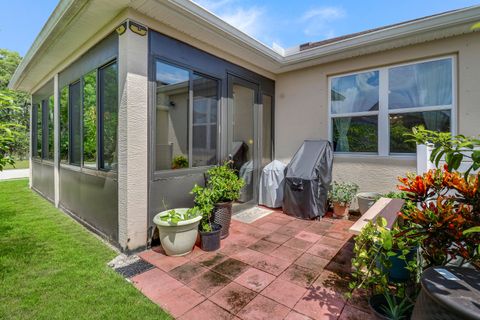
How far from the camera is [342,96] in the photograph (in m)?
4.95

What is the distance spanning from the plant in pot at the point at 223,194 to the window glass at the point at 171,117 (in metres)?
0.56

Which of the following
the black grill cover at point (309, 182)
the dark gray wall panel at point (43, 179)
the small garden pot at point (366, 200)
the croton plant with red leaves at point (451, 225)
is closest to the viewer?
the croton plant with red leaves at point (451, 225)

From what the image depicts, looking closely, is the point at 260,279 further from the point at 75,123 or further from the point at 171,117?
the point at 75,123

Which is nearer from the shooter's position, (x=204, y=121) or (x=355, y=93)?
(x=204, y=121)

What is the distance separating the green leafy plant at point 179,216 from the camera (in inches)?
113

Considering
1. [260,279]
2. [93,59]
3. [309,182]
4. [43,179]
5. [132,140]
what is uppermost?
[93,59]

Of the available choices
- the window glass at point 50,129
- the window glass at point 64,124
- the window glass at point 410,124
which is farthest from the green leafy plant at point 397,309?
the window glass at point 50,129

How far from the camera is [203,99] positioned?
4031 millimetres

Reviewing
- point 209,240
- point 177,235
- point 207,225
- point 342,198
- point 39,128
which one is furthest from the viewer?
point 39,128

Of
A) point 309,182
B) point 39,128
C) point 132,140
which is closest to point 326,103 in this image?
point 309,182

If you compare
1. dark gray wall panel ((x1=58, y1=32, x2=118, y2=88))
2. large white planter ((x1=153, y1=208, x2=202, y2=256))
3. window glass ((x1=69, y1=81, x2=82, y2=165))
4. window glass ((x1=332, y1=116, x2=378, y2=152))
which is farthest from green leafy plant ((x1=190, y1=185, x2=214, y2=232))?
window glass ((x1=332, y1=116, x2=378, y2=152))

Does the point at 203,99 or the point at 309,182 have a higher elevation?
the point at 203,99

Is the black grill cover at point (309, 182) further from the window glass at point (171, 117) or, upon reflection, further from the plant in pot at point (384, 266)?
the plant in pot at point (384, 266)

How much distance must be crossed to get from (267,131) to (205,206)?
2.99 meters
